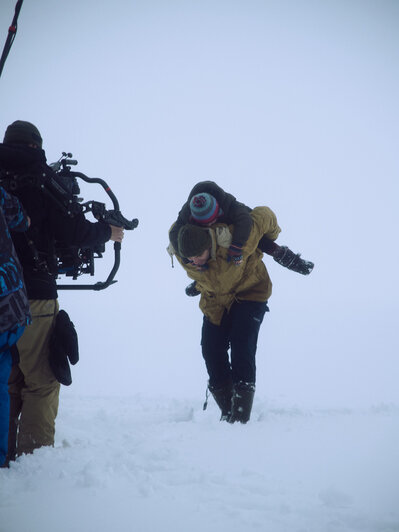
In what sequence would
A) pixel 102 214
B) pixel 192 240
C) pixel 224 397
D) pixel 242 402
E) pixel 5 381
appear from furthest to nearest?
pixel 224 397, pixel 242 402, pixel 192 240, pixel 102 214, pixel 5 381

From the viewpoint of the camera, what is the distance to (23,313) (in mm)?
1609

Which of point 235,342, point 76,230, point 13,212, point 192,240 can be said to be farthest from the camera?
point 235,342

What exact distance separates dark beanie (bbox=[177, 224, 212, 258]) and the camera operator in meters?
0.81

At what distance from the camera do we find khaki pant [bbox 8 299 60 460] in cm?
226

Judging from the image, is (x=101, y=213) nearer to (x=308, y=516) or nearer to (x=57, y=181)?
(x=57, y=181)

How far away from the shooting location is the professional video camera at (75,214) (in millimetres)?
2404

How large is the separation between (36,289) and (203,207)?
143 cm

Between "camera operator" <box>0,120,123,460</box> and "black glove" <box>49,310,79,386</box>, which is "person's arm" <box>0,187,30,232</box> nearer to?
"camera operator" <box>0,120,123,460</box>

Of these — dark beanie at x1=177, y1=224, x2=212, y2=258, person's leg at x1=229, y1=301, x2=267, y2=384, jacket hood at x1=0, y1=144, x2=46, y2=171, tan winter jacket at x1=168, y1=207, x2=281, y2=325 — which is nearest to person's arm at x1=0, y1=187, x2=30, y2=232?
jacket hood at x1=0, y1=144, x2=46, y2=171

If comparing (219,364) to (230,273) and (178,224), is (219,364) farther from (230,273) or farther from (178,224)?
(178,224)

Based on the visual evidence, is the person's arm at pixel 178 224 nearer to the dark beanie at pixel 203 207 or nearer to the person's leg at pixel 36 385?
the dark beanie at pixel 203 207

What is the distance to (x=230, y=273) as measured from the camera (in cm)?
323

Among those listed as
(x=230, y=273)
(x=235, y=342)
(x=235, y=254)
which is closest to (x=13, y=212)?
(x=235, y=254)

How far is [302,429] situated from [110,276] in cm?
176
